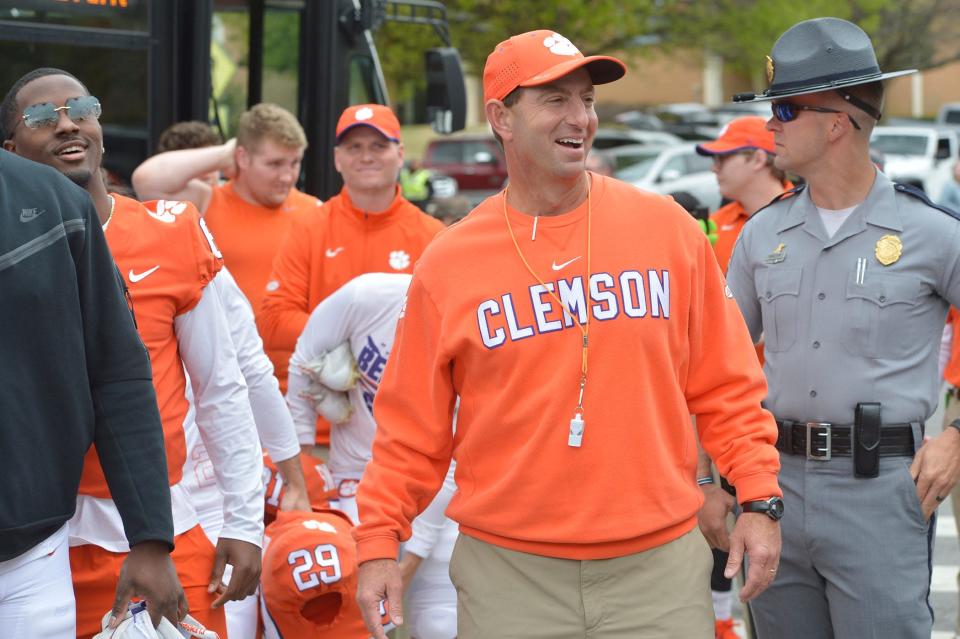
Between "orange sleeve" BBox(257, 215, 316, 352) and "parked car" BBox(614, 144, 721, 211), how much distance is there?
61.9 ft

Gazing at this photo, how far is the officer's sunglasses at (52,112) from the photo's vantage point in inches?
142

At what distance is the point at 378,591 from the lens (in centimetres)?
336

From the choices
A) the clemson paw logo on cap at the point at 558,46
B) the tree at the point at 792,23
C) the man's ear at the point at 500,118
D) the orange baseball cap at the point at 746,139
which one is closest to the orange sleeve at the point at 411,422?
the man's ear at the point at 500,118

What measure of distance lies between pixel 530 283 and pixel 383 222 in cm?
321

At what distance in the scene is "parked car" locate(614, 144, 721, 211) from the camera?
25141mm

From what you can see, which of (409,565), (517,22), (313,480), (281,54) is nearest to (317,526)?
(409,565)

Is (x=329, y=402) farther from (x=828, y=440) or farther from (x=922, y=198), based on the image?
(x=922, y=198)

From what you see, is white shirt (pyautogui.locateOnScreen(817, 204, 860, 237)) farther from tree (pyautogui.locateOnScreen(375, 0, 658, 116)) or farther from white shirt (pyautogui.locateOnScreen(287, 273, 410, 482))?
tree (pyautogui.locateOnScreen(375, 0, 658, 116))

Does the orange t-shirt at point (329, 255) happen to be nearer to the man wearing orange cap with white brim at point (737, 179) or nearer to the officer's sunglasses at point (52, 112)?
the man wearing orange cap with white brim at point (737, 179)

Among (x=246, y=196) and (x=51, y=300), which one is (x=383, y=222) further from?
(x=51, y=300)

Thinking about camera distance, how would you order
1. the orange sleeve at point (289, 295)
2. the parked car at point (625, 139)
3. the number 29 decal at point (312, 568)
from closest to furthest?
the number 29 decal at point (312, 568), the orange sleeve at point (289, 295), the parked car at point (625, 139)

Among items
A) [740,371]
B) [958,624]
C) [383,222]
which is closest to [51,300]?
[740,371]

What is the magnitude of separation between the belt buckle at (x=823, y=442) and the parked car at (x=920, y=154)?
2387cm

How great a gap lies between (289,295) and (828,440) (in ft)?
9.50
